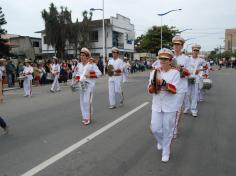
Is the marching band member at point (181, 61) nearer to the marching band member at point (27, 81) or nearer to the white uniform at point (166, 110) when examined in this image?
the white uniform at point (166, 110)

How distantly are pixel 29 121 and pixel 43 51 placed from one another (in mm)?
53681

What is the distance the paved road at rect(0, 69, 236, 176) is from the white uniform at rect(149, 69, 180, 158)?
1.47 ft

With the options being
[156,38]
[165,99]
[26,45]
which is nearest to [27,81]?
[165,99]

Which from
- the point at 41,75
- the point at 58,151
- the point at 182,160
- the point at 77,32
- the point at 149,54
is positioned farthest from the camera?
the point at 149,54

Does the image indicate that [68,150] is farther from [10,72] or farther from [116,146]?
[10,72]

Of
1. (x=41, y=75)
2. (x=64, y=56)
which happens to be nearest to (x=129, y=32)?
(x=64, y=56)

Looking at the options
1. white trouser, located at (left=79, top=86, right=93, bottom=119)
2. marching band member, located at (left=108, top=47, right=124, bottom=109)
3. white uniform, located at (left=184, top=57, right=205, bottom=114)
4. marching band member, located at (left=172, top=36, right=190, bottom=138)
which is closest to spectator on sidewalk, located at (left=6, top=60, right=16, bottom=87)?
marching band member, located at (left=108, top=47, right=124, bottom=109)

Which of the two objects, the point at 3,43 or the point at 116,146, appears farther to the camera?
the point at 3,43

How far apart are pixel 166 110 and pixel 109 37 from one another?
54655 millimetres

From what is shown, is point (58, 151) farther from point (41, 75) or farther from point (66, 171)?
point (41, 75)

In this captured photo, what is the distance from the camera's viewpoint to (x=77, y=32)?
52719 mm

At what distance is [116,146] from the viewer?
7625 mm

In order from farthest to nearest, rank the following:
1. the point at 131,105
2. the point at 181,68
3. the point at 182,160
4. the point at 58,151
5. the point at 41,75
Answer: the point at 41,75
the point at 131,105
the point at 181,68
the point at 58,151
the point at 182,160

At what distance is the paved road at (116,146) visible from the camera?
20.2 ft
